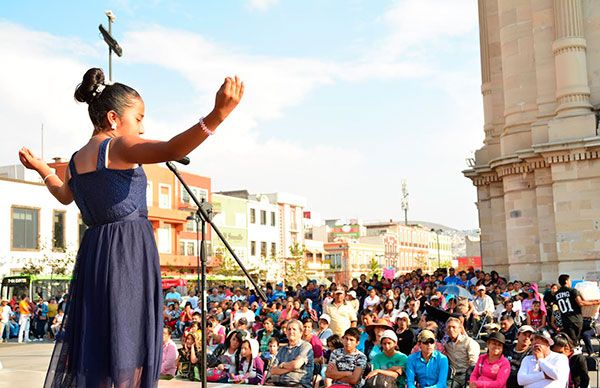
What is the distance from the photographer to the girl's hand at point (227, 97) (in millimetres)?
2867

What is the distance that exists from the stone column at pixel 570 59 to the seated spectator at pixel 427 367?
1523cm

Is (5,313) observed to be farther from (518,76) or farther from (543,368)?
(543,368)

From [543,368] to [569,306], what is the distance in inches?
182

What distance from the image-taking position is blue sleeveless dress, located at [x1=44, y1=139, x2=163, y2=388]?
316cm

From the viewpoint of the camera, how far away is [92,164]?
3309mm

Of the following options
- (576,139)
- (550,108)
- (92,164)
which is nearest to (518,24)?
(550,108)

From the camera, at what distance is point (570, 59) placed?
74.2 ft

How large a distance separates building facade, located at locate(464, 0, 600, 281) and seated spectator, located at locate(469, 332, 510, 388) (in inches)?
529

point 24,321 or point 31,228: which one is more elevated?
point 31,228

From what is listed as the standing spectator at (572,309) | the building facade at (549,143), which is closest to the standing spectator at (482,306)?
the standing spectator at (572,309)

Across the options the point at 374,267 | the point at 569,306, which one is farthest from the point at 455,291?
the point at 374,267

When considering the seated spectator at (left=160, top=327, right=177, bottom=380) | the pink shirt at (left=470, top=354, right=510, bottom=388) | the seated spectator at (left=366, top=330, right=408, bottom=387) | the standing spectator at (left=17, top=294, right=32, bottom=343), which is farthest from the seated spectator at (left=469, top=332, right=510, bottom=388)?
the standing spectator at (left=17, top=294, right=32, bottom=343)

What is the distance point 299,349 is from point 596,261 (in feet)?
45.2

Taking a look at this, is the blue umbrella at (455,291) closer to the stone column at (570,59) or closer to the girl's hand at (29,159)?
the stone column at (570,59)
